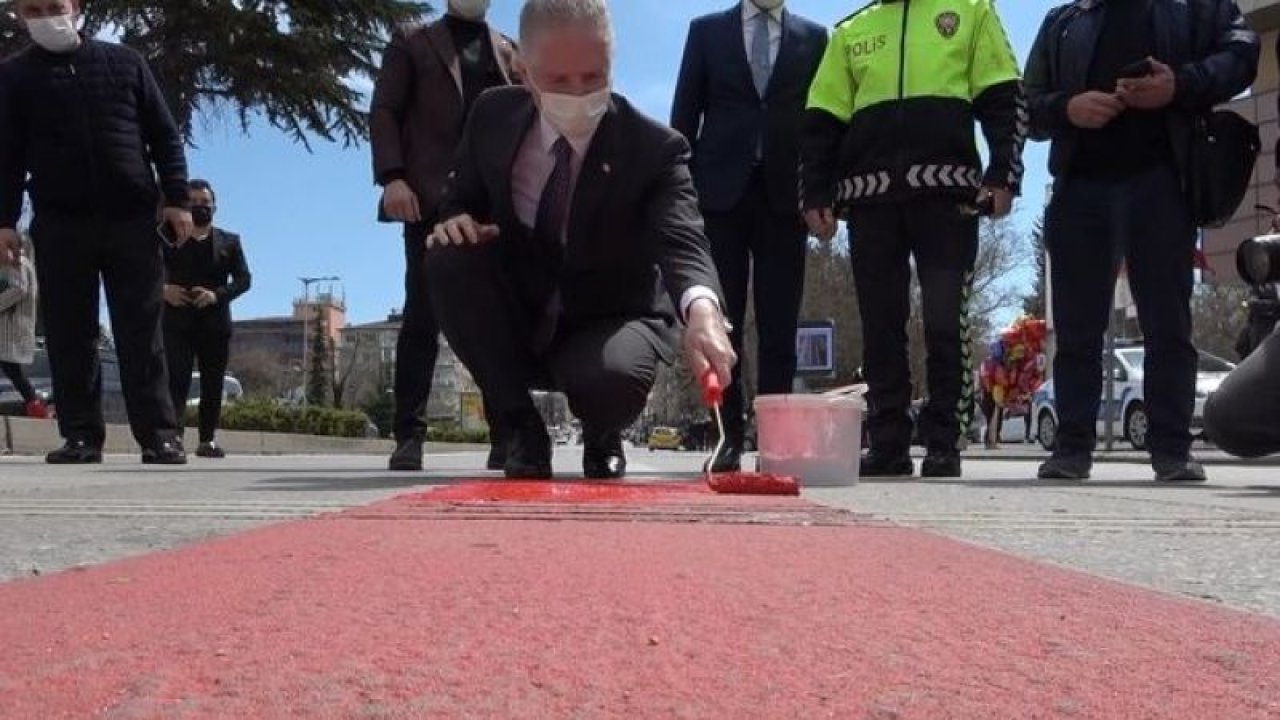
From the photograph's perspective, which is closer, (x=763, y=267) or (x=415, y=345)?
(x=763, y=267)

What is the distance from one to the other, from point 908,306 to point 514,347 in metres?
1.79

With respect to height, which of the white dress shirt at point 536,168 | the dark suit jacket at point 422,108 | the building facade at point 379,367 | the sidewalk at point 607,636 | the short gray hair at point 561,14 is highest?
the building facade at point 379,367

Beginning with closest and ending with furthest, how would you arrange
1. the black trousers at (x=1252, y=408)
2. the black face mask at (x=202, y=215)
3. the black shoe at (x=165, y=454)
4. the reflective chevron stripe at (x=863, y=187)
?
the black trousers at (x=1252, y=408) < the reflective chevron stripe at (x=863, y=187) < the black shoe at (x=165, y=454) < the black face mask at (x=202, y=215)

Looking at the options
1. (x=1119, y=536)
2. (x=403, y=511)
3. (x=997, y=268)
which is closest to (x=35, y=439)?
(x=403, y=511)

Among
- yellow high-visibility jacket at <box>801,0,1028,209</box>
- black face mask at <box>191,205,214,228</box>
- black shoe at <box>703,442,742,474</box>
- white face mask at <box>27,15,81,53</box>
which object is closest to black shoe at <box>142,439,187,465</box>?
white face mask at <box>27,15,81,53</box>

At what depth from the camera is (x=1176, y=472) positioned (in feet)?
15.4

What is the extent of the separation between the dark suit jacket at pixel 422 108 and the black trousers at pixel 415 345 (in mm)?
196

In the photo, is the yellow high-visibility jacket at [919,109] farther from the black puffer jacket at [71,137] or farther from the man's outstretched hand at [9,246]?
the man's outstretched hand at [9,246]

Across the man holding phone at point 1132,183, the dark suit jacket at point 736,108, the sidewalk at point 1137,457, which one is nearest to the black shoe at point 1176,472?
the man holding phone at point 1132,183

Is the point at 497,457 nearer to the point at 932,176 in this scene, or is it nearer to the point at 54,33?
the point at 932,176

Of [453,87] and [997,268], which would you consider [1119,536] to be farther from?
[997,268]

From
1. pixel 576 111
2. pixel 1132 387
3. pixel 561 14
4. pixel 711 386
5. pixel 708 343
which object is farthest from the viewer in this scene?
pixel 1132 387

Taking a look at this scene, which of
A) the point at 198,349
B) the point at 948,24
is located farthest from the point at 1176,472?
the point at 198,349

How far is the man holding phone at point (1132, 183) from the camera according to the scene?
4602 mm
